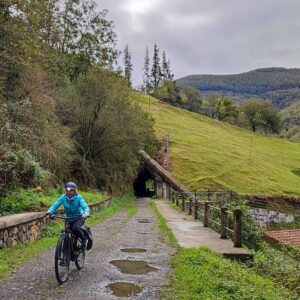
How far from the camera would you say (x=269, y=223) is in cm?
4575

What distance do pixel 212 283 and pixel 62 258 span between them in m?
2.97

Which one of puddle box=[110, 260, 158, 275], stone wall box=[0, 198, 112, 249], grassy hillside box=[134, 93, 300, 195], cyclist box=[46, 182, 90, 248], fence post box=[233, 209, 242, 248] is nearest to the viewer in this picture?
cyclist box=[46, 182, 90, 248]

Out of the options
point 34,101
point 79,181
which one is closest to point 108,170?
point 79,181

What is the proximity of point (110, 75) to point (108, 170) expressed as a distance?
857 cm

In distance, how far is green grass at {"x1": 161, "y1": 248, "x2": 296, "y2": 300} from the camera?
7348 millimetres

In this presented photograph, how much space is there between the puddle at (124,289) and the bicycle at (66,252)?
0.96m

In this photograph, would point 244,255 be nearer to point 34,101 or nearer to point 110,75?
point 34,101

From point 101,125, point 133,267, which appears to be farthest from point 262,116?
point 133,267

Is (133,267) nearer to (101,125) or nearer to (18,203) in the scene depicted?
(18,203)

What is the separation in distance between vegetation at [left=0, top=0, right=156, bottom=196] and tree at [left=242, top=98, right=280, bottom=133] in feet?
203

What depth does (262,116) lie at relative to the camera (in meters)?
109

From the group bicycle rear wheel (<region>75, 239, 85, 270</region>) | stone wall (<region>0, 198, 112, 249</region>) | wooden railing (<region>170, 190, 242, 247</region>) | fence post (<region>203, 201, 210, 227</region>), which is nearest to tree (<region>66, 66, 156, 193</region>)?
wooden railing (<region>170, 190, 242, 247</region>)

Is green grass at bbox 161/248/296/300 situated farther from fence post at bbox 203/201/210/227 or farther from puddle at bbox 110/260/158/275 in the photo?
fence post at bbox 203/201/210/227

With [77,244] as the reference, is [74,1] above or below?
above
